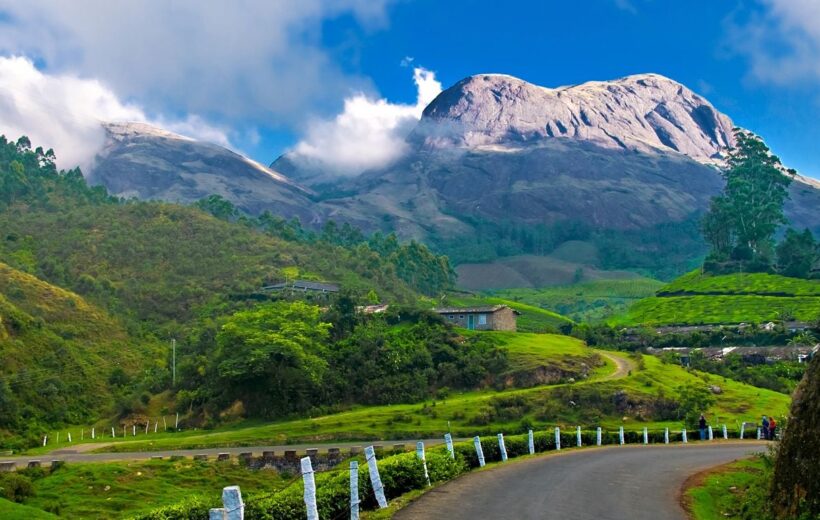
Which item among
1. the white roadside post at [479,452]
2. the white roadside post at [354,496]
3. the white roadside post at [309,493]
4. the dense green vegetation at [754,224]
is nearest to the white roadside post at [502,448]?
the white roadside post at [479,452]

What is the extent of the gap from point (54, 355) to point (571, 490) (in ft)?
246

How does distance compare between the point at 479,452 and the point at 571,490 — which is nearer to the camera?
the point at 571,490

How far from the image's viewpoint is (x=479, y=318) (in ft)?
330

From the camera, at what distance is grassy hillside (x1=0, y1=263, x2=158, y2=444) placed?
73438 millimetres

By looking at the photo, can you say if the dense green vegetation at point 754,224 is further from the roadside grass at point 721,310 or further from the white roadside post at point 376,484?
the white roadside post at point 376,484

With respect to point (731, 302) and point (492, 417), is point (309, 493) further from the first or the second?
point (731, 302)

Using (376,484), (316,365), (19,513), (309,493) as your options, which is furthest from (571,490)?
(316,365)

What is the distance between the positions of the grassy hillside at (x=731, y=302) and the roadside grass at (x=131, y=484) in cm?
8569

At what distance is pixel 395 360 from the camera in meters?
79.8

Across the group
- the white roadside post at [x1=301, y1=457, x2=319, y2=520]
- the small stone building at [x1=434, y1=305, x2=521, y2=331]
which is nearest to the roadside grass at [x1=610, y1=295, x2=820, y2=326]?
the small stone building at [x1=434, y1=305, x2=521, y2=331]

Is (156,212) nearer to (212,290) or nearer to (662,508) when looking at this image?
(212,290)

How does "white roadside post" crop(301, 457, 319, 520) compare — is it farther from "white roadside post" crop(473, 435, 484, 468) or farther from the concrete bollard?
"white roadside post" crop(473, 435, 484, 468)

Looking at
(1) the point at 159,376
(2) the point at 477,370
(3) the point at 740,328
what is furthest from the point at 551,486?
(3) the point at 740,328

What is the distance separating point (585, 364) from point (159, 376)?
153 feet
